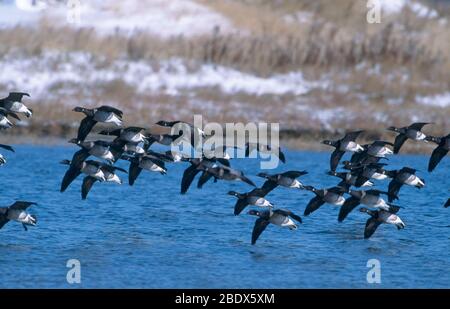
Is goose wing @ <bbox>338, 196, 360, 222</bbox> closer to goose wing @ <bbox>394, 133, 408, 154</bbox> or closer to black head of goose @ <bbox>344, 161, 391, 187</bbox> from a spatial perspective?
black head of goose @ <bbox>344, 161, 391, 187</bbox>

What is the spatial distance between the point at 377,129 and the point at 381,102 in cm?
274

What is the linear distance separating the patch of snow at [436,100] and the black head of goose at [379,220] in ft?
62.8

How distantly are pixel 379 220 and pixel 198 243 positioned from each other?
136 inches

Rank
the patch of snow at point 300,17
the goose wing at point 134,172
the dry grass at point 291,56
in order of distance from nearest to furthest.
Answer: the goose wing at point 134,172 → the dry grass at point 291,56 → the patch of snow at point 300,17

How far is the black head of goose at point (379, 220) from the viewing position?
2331 centimetres

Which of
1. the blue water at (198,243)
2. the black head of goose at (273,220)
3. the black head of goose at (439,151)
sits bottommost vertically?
the blue water at (198,243)

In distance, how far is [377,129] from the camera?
39.8 metres

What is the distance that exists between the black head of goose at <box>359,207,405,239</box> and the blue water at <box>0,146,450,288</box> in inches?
11.9

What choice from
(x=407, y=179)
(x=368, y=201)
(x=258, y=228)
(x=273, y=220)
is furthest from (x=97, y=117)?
(x=407, y=179)

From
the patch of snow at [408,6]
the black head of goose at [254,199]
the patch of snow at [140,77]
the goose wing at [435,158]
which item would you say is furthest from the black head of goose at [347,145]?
the patch of snow at [408,6]

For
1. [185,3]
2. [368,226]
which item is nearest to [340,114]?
[185,3]

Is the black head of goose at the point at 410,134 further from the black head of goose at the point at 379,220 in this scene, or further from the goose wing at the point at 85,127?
the goose wing at the point at 85,127
